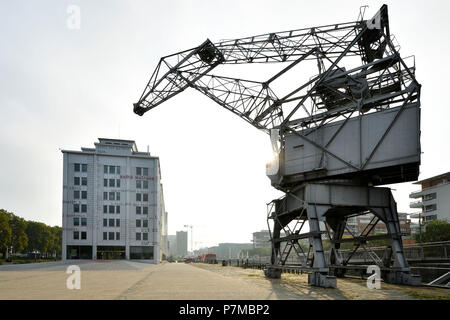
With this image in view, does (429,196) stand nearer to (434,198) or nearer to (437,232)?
(434,198)

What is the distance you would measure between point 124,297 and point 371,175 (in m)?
14.4

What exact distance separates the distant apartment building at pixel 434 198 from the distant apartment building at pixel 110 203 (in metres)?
63.8

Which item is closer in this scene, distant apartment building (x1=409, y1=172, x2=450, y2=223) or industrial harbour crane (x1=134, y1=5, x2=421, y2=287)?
industrial harbour crane (x1=134, y1=5, x2=421, y2=287)

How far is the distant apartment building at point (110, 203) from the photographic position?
70.3 metres

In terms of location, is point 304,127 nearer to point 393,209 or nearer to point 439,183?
point 393,209

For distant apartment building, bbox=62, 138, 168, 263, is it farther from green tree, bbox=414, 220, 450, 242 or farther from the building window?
the building window

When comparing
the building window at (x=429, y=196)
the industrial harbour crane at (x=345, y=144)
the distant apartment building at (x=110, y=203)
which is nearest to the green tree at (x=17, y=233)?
the distant apartment building at (x=110, y=203)

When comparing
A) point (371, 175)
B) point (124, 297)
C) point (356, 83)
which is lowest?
point (124, 297)

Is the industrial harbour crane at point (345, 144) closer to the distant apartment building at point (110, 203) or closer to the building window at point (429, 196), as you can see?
the distant apartment building at point (110, 203)

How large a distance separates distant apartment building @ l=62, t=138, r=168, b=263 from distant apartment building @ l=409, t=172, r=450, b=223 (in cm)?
6378

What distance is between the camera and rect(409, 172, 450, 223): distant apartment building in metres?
84.2

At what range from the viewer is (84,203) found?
71.6 metres

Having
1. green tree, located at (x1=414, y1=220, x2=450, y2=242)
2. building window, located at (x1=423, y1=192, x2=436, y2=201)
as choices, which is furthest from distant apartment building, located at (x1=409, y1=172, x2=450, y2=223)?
green tree, located at (x1=414, y1=220, x2=450, y2=242)
